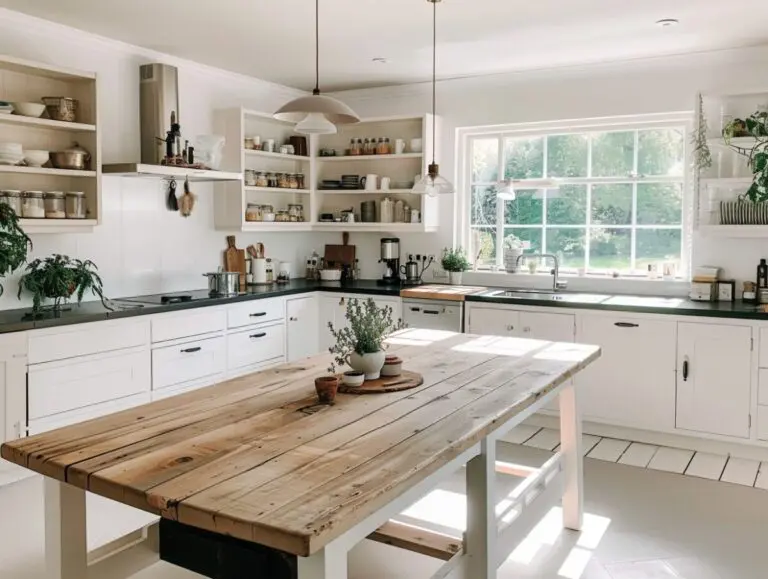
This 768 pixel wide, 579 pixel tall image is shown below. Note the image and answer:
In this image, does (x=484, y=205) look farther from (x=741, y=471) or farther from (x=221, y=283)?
(x=741, y=471)

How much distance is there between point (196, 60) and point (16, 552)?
3595 mm

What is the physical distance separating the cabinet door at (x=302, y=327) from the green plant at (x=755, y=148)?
130 inches

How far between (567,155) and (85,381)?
3.94 m

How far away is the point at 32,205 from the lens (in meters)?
4.07

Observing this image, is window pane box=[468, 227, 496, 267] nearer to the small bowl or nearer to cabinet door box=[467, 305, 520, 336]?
cabinet door box=[467, 305, 520, 336]

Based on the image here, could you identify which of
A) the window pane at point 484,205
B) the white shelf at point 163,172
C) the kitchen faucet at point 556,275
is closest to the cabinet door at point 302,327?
the white shelf at point 163,172

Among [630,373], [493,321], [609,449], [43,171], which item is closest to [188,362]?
[43,171]

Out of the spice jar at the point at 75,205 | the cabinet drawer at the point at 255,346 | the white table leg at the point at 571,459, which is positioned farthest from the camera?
the cabinet drawer at the point at 255,346

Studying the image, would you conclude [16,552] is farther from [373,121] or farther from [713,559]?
[373,121]

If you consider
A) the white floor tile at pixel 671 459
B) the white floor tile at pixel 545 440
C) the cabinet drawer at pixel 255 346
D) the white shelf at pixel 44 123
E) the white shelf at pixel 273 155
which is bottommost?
the white floor tile at pixel 671 459

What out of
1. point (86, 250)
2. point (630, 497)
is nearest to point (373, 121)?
point (86, 250)

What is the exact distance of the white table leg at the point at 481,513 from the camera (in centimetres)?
236

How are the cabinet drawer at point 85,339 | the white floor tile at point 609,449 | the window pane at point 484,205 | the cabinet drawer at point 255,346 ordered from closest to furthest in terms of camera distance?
the cabinet drawer at point 85,339, the white floor tile at point 609,449, the cabinet drawer at point 255,346, the window pane at point 484,205

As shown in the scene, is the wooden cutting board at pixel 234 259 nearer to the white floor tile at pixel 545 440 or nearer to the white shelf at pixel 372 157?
the white shelf at pixel 372 157
